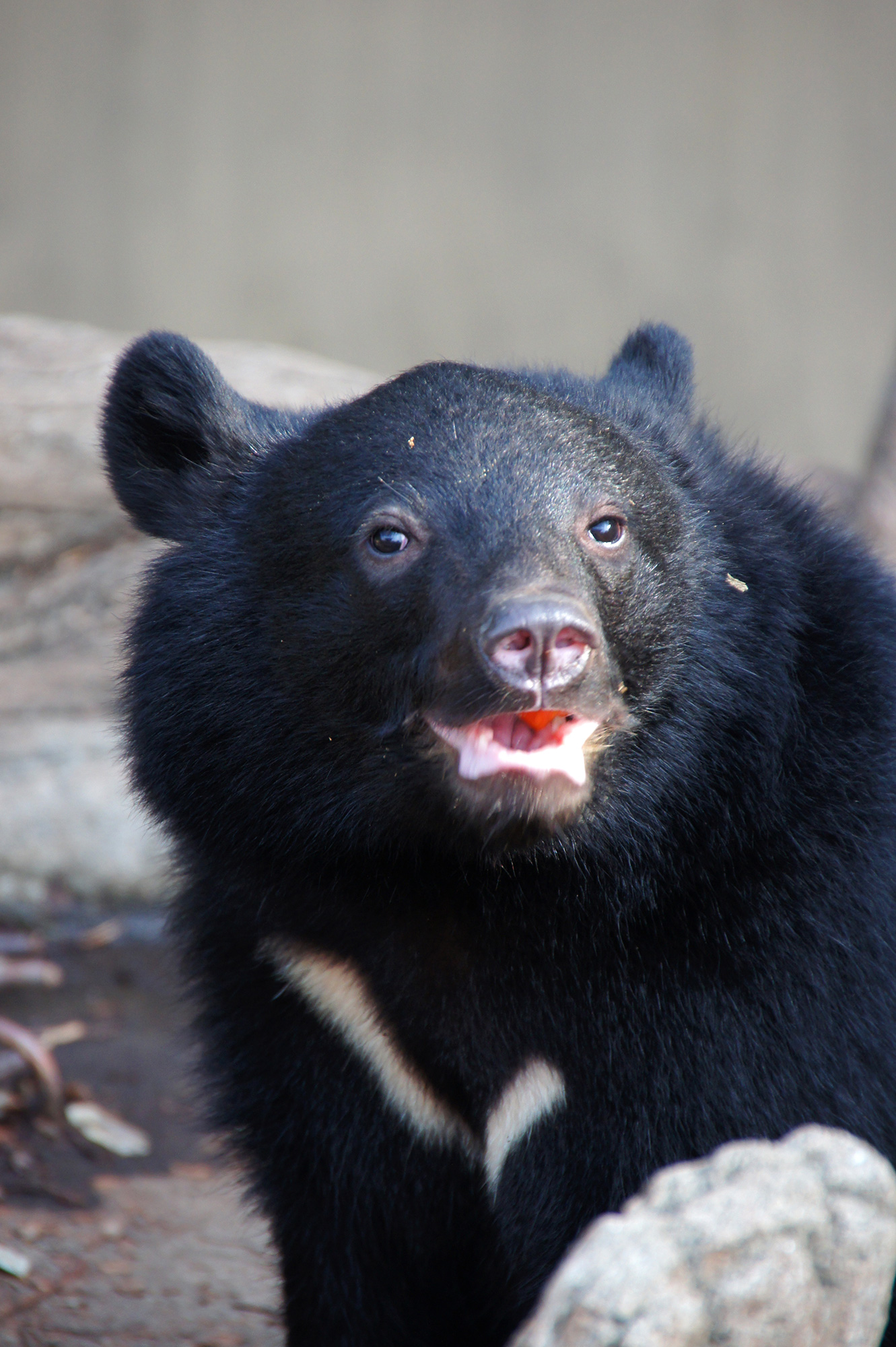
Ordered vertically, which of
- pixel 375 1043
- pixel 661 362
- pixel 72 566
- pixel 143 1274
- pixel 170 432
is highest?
pixel 661 362

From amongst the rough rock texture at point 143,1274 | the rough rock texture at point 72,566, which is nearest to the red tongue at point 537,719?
the rough rock texture at point 143,1274

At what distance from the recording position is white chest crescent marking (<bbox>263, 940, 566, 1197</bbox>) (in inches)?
104

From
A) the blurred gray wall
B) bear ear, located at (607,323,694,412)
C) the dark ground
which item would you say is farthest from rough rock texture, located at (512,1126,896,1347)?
the blurred gray wall

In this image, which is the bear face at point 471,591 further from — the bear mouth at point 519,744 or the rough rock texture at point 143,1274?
the rough rock texture at point 143,1274

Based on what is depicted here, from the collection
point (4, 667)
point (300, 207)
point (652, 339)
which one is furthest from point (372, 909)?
point (300, 207)

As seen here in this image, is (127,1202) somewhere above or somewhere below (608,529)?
below

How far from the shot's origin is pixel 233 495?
2779 mm

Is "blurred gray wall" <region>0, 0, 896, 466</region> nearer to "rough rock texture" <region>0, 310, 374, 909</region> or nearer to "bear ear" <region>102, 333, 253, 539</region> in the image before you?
"rough rock texture" <region>0, 310, 374, 909</region>

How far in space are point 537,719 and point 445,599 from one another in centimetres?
23

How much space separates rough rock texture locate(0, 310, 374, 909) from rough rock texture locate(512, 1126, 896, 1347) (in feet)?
12.3

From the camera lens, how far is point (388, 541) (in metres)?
2.41

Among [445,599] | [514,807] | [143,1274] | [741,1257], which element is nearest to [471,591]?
[445,599]

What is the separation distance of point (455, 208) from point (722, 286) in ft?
5.91

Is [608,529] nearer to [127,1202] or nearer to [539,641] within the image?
[539,641]
